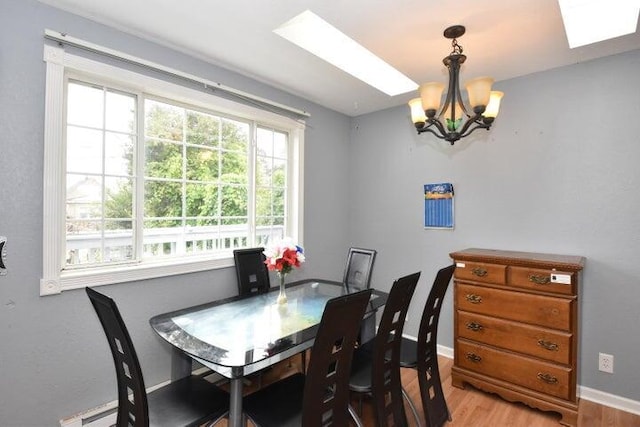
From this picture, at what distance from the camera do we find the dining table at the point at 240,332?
4.72ft

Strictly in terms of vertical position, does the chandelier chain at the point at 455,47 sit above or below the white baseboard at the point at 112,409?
above

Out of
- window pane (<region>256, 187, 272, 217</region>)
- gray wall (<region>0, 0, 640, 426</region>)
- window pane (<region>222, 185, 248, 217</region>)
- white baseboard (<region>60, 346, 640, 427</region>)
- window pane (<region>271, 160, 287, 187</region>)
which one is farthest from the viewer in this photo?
window pane (<region>271, 160, 287, 187</region>)

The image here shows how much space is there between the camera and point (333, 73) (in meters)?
2.69

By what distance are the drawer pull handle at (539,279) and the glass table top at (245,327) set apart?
1057mm

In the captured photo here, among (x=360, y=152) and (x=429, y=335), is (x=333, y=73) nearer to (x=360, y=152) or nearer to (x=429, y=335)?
(x=360, y=152)

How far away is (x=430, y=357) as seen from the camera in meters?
2.09

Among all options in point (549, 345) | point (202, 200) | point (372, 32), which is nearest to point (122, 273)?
point (202, 200)

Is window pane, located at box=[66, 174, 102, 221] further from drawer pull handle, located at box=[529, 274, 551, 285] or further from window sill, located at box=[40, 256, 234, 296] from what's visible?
drawer pull handle, located at box=[529, 274, 551, 285]

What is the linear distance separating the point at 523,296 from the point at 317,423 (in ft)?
5.84

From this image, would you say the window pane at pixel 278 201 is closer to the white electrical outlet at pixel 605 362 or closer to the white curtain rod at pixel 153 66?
the white curtain rod at pixel 153 66

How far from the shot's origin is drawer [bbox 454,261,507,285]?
2.38 meters

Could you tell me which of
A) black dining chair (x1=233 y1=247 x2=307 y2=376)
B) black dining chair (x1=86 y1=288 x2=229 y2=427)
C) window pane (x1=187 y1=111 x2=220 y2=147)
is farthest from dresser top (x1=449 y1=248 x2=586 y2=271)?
window pane (x1=187 y1=111 x2=220 y2=147)

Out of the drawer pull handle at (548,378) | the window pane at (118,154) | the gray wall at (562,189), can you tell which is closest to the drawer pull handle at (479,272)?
the gray wall at (562,189)

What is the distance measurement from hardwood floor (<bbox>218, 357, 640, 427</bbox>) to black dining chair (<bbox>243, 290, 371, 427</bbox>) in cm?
86
